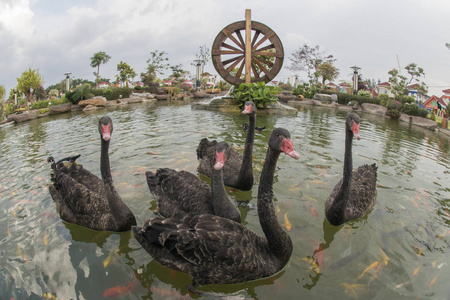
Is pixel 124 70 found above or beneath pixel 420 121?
above

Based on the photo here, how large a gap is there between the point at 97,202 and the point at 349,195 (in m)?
3.28

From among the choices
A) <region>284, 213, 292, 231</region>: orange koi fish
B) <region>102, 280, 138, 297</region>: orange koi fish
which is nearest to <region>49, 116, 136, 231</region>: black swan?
<region>102, 280, 138, 297</region>: orange koi fish

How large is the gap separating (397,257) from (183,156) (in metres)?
4.37

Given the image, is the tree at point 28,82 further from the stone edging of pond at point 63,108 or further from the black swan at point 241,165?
the black swan at point 241,165

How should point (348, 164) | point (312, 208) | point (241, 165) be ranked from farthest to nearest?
point (241, 165), point (312, 208), point (348, 164)

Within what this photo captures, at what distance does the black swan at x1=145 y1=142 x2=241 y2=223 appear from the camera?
308 centimetres

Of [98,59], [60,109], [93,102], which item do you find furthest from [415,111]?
[98,59]

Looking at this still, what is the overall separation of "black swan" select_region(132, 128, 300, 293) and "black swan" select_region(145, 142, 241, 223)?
49cm

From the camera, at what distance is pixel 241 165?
4.45 meters

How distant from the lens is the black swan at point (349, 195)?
331cm

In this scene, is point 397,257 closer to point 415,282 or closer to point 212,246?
point 415,282

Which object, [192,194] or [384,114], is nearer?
[192,194]

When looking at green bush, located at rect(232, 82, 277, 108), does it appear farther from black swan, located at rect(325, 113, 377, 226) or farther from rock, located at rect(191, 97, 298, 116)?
black swan, located at rect(325, 113, 377, 226)

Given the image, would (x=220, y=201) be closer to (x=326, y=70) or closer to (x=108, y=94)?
(x=108, y=94)
